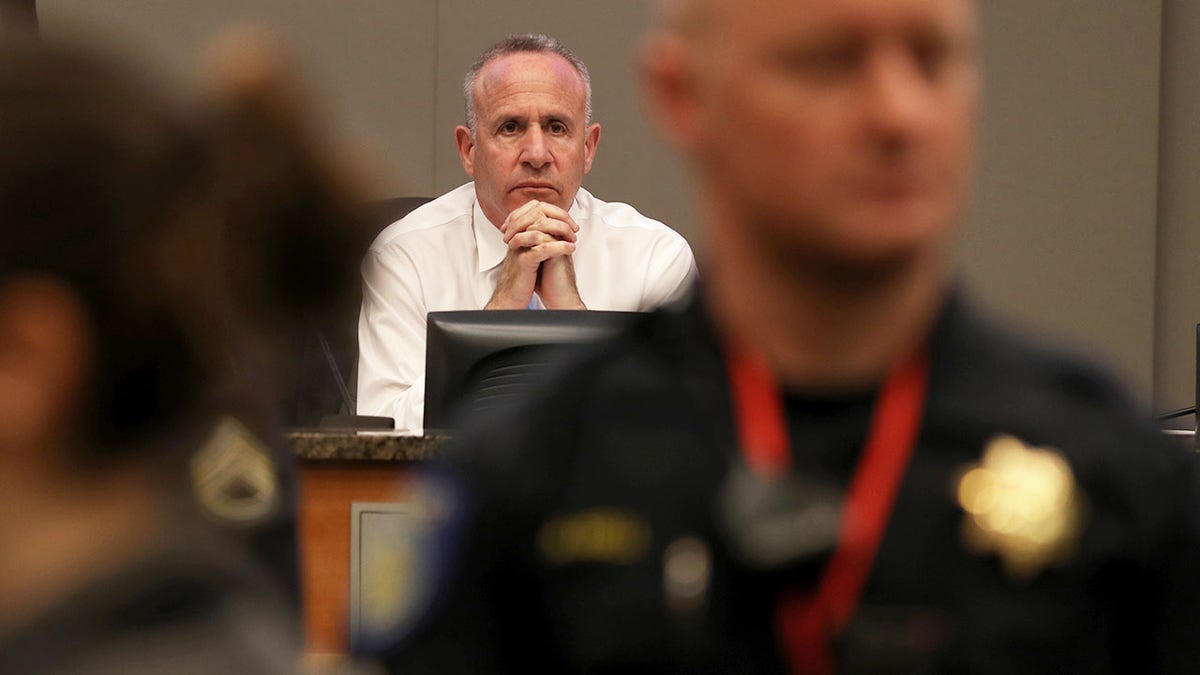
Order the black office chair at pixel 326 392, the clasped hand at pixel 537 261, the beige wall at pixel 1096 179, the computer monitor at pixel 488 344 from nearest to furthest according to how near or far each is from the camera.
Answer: the computer monitor at pixel 488 344 < the black office chair at pixel 326 392 < the clasped hand at pixel 537 261 < the beige wall at pixel 1096 179

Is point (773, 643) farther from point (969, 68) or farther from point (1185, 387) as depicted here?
point (1185, 387)

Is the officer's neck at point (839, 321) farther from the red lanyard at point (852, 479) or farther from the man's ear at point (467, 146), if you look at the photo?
the man's ear at point (467, 146)

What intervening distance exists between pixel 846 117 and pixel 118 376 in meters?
0.30

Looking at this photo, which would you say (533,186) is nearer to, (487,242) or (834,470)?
(487,242)

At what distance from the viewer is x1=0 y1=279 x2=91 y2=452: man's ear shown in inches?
23.7

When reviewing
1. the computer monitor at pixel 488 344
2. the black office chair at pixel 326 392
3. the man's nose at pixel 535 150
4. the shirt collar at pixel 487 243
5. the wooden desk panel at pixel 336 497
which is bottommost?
the wooden desk panel at pixel 336 497

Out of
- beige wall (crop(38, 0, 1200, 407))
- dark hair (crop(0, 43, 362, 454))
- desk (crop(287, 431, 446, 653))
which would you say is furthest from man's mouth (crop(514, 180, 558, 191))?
dark hair (crop(0, 43, 362, 454))

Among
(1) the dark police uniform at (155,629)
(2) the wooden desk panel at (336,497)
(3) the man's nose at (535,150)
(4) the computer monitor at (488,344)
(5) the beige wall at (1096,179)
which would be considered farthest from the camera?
(5) the beige wall at (1096,179)

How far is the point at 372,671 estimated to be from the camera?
25.1 inches

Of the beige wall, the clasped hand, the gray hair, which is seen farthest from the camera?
the beige wall

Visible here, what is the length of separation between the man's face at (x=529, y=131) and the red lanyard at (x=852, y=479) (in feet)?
8.96

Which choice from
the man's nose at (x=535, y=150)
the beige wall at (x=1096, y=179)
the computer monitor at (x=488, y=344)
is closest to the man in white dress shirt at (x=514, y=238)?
the man's nose at (x=535, y=150)

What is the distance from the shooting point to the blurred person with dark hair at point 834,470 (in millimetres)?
578

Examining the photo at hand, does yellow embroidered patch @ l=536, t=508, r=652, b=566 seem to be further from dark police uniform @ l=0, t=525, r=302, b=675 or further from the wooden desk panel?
the wooden desk panel
